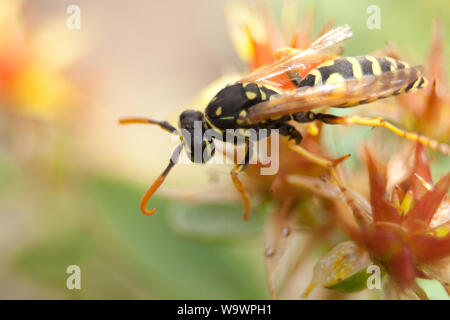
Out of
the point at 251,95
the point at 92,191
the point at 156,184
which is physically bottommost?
the point at 156,184

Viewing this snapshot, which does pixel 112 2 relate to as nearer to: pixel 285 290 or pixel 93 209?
pixel 93 209

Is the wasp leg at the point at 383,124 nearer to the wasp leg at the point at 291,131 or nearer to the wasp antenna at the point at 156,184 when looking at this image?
the wasp leg at the point at 291,131

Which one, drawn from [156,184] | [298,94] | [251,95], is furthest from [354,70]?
[156,184]

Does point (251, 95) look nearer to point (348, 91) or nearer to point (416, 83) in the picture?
point (348, 91)

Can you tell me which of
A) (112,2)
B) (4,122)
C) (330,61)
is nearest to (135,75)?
(112,2)

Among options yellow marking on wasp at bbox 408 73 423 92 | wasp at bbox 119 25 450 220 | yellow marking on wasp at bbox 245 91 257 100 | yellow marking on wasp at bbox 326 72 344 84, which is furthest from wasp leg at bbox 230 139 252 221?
yellow marking on wasp at bbox 408 73 423 92

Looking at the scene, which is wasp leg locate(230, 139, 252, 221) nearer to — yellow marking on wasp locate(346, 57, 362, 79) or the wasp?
the wasp
